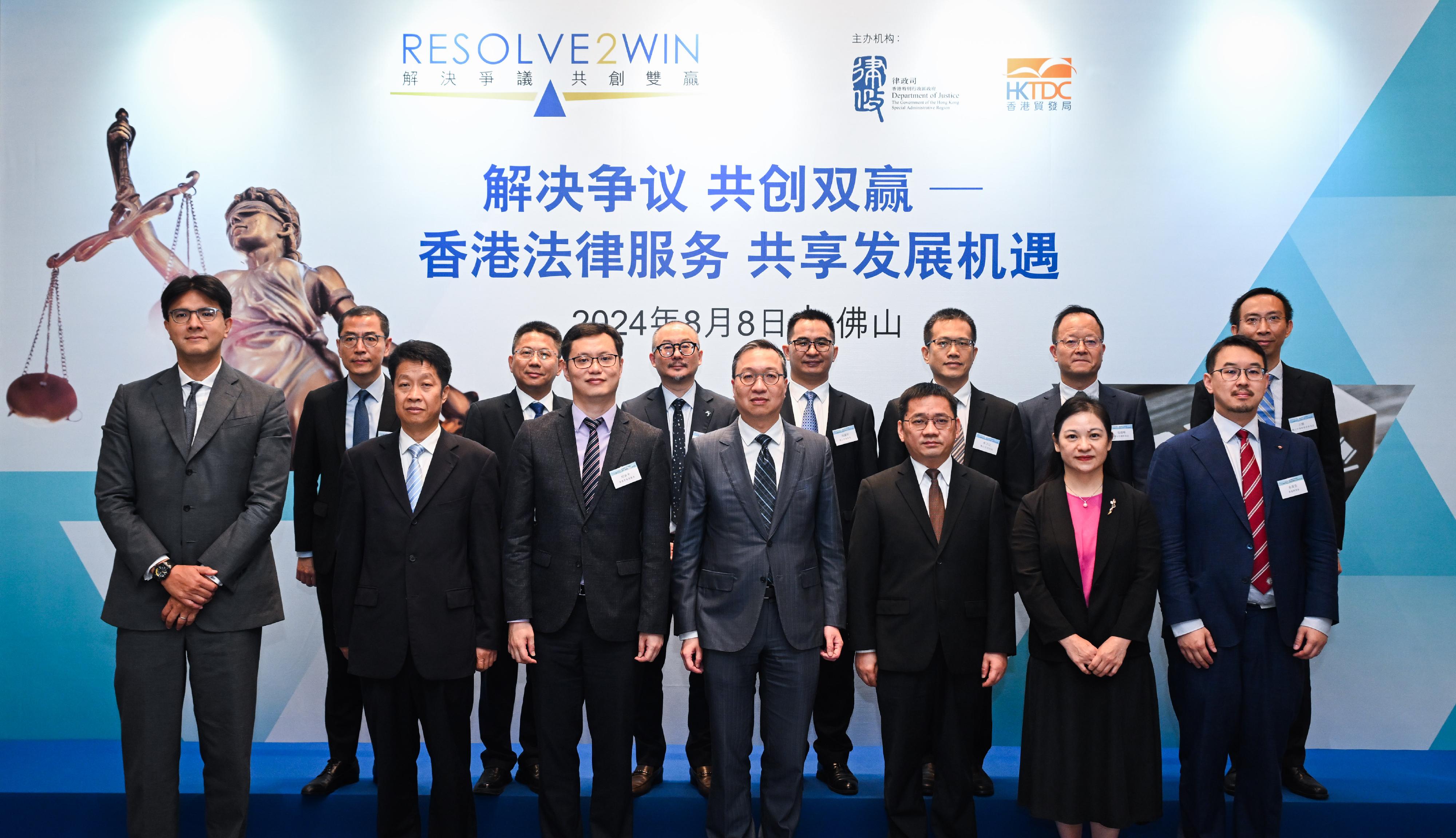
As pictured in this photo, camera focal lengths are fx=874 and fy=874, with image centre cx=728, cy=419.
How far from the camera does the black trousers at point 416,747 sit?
2.93 m

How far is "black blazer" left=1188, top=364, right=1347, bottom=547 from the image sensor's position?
3564 millimetres

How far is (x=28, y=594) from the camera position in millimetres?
4504

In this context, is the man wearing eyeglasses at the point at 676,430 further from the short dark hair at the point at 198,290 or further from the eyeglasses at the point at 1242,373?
the eyeglasses at the point at 1242,373

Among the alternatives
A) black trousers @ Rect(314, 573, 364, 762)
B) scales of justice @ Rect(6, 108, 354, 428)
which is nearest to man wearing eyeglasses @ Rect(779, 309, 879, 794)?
black trousers @ Rect(314, 573, 364, 762)

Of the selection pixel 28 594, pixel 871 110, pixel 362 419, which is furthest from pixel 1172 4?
pixel 28 594

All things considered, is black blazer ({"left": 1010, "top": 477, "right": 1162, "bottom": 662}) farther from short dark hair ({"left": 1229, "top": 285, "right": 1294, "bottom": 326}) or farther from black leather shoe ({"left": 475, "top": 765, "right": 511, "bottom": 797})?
black leather shoe ({"left": 475, "top": 765, "right": 511, "bottom": 797})

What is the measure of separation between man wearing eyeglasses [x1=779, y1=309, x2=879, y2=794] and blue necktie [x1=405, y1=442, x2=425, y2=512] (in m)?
1.39

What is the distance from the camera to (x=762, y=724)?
2998 mm

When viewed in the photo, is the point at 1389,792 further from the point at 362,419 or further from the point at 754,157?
the point at 362,419

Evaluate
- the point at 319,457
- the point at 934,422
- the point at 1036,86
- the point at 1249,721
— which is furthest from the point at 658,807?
the point at 1036,86

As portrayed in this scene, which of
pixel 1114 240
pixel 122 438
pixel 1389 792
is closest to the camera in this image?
pixel 122 438

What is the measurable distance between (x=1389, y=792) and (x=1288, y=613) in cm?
132

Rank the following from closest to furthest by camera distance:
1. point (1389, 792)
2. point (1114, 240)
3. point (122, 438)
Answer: point (122, 438), point (1389, 792), point (1114, 240)

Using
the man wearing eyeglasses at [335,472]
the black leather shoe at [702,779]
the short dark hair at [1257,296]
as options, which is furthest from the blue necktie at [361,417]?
the short dark hair at [1257,296]
